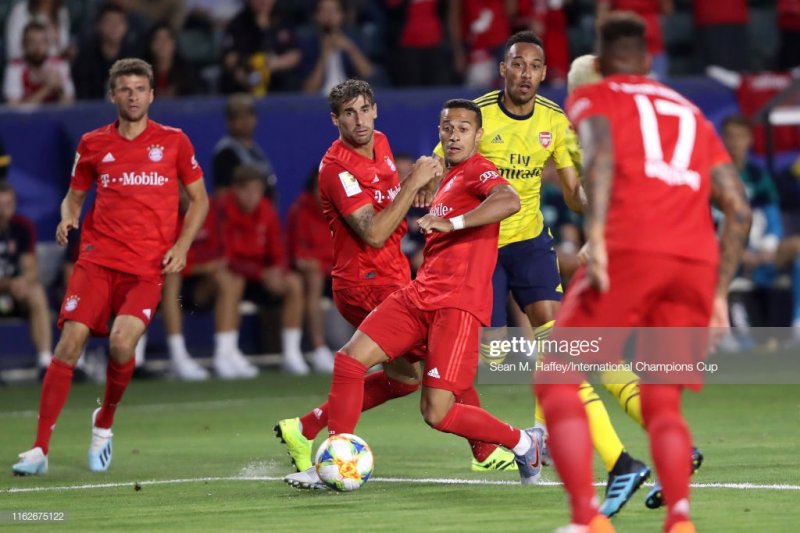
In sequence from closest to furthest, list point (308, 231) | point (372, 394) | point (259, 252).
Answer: point (372, 394) < point (259, 252) < point (308, 231)

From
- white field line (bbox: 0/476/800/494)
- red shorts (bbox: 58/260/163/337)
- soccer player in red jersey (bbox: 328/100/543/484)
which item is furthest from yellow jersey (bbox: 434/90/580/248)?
red shorts (bbox: 58/260/163/337)

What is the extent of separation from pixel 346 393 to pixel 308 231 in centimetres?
794

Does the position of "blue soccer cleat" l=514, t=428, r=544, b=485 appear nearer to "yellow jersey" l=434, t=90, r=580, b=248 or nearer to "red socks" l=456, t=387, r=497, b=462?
"red socks" l=456, t=387, r=497, b=462

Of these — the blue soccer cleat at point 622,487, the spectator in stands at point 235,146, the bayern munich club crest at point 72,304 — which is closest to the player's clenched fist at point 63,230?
the bayern munich club crest at point 72,304

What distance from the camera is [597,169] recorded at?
6309 millimetres

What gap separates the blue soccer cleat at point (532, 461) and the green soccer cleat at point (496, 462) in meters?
0.48

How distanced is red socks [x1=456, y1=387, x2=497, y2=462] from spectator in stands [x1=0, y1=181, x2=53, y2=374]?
23.2 feet

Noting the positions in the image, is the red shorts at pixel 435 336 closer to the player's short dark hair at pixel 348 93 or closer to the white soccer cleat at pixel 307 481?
the white soccer cleat at pixel 307 481

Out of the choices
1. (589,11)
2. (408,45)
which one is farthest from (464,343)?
(589,11)

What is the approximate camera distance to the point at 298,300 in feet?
53.6

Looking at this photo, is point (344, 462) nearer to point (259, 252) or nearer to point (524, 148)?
point (524, 148)

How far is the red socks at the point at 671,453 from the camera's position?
6324 millimetres

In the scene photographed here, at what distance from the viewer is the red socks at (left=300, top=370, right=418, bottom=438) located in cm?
927

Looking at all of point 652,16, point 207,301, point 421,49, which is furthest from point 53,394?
point 652,16
